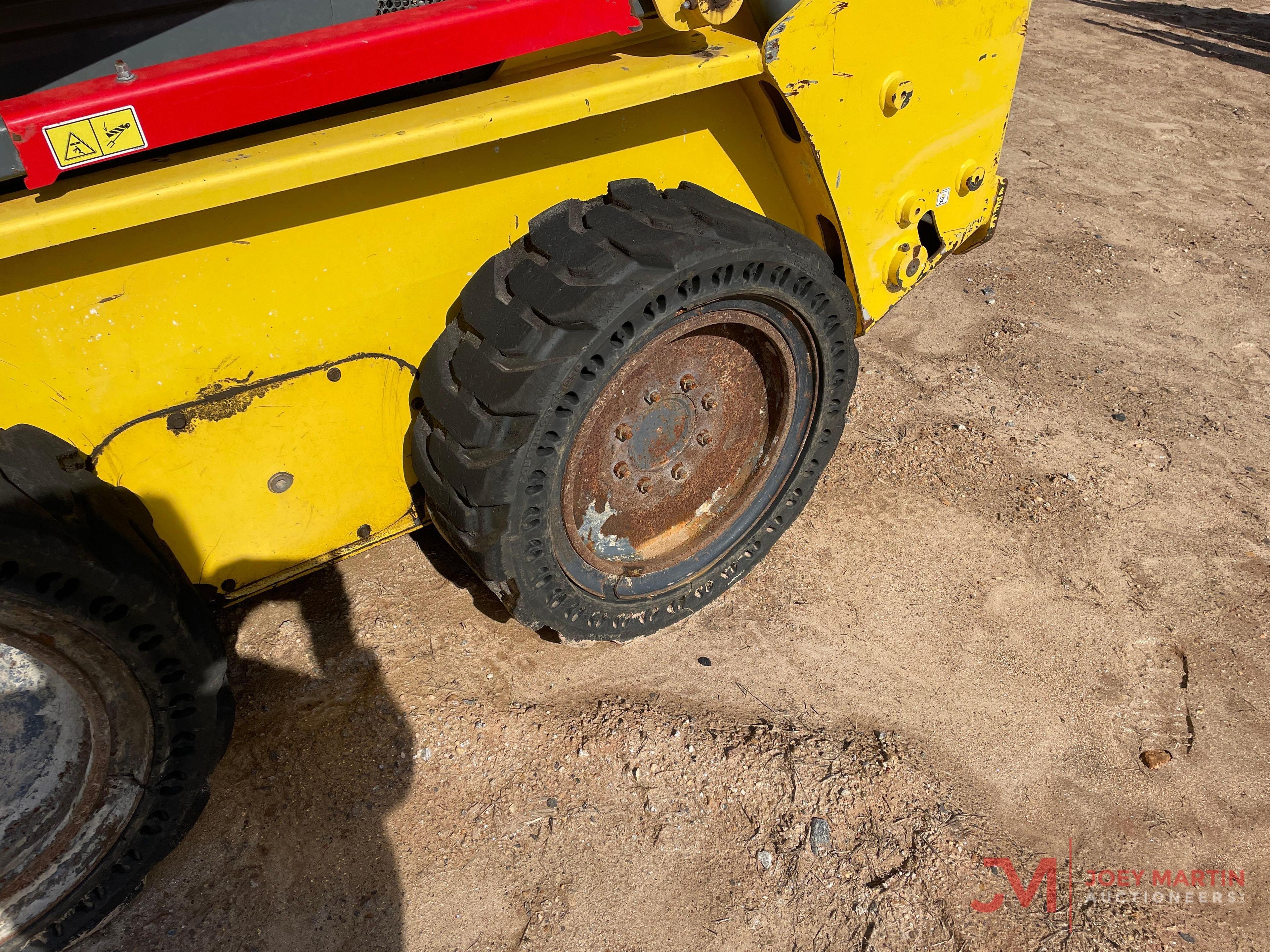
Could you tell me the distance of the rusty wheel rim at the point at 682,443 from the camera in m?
2.13

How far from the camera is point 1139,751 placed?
7.74ft

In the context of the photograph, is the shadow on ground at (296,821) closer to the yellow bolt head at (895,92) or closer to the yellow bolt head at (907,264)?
the yellow bolt head at (907,264)

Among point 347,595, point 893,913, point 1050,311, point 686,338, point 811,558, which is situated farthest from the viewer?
point 1050,311

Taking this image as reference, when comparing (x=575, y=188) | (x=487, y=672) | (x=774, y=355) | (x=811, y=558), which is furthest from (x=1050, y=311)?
(x=487, y=672)

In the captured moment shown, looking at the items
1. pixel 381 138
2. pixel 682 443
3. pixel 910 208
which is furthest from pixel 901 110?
pixel 381 138

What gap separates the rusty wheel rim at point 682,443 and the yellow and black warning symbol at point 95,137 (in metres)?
0.99

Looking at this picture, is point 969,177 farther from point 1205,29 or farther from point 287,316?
point 1205,29

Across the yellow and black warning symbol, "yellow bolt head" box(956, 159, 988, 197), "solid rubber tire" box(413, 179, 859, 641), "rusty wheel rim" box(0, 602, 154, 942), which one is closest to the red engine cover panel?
the yellow and black warning symbol

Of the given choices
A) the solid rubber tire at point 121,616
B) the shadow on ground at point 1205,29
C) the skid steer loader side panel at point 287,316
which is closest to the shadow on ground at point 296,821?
the solid rubber tire at point 121,616

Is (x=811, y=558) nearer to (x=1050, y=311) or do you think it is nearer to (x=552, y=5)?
(x=552, y=5)

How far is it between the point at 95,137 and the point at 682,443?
1.46 meters

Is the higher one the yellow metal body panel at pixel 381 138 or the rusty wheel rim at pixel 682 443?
the yellow metal body panel at pixel 381 138

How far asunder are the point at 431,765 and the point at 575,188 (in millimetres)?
1466

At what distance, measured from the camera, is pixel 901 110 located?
2217 mm
